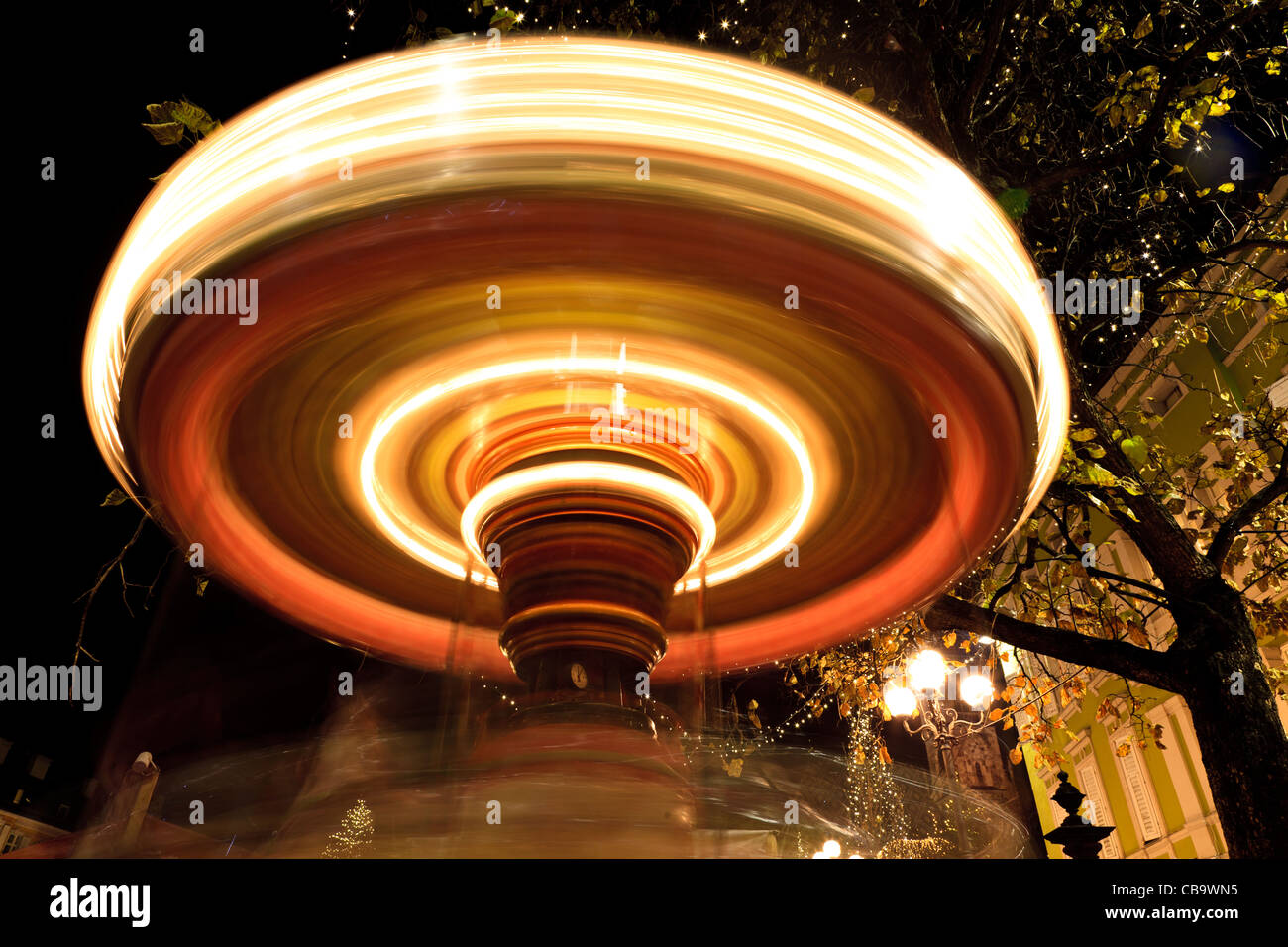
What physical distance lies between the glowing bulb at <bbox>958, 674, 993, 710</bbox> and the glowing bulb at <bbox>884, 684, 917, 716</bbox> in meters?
1.36

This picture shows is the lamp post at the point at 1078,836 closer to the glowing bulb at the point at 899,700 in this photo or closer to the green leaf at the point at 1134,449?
the green leaf at the point at 1134,449

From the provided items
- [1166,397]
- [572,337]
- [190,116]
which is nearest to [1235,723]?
[572,337]

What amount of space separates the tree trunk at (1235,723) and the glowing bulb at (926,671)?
4.01 metres

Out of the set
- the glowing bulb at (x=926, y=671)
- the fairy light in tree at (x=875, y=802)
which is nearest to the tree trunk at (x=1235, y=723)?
the glowing bulb at (x=926, y=671)

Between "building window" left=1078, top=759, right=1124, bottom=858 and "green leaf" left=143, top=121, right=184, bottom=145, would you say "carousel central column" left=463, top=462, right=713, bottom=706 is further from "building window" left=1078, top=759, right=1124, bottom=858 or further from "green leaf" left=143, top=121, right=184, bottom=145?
"building window" left=1078, top=759, right=1124, bottom=858

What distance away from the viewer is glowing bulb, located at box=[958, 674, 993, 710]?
34.3 feet

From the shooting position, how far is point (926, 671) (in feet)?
31.5

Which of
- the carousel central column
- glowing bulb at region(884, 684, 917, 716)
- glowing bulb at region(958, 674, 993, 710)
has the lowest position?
the carousel central column

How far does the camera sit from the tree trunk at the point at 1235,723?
468 cm

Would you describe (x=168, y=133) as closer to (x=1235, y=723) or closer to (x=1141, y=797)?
(x=1235, y=723)

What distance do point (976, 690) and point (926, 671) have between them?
135 cm

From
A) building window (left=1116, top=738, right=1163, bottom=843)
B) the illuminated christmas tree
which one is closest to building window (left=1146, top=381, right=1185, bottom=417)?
building window (left=1116, top=738, right=1163, bottom=843)

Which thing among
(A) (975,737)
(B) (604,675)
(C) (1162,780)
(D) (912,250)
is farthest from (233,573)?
(C) (1162,780)
